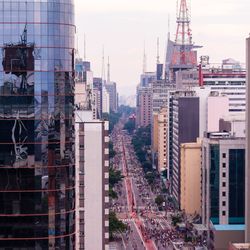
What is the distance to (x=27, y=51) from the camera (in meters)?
20.4

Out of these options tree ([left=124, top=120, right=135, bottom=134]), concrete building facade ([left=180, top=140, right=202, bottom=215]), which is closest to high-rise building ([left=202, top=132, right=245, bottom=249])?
concrete building facade ([left=180, top=140, right=202, bottom=215])

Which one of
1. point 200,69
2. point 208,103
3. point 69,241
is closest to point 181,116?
point 208,103

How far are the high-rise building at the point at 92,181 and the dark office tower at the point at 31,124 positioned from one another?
1365 centimetres

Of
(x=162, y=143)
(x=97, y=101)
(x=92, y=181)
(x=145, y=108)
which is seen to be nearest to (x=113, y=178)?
(x=162, y=143)

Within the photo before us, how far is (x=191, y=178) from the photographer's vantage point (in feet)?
194

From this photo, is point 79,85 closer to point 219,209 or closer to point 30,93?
point 219,209

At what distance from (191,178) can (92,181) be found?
82.9ft

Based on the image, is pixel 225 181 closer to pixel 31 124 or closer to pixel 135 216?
pixel 135 216

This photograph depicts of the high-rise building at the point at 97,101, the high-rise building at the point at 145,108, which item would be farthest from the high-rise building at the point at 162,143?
the high-rise building at the point at 145,108

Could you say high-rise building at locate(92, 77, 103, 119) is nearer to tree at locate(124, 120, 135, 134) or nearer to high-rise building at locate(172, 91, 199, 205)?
high-rise building at locate(172, 91, 199, 205)

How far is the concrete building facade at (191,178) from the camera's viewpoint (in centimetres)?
5841

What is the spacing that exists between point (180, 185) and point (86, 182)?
28.1 metres

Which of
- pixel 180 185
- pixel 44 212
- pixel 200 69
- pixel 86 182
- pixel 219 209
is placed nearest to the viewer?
pixel 44 212

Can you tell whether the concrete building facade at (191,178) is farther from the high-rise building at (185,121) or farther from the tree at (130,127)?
the tree at (130,127)
